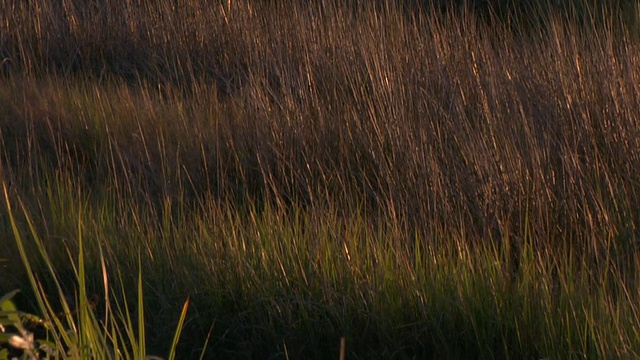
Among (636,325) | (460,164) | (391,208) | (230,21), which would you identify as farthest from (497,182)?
(230,21)

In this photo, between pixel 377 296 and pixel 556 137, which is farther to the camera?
pixel 556 137

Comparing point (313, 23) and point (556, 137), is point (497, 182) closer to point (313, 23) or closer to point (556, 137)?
point (556, 137)

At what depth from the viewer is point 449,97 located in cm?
418

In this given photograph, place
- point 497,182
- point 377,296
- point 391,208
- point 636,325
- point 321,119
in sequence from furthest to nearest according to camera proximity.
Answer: point 321,119 < point 497,182 < point 391,208 < point 377,296 < point 636,325

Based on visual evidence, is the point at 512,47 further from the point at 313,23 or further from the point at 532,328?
→ the point at 532,328

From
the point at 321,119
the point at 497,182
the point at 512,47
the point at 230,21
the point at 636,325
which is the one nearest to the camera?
the point at 636,325

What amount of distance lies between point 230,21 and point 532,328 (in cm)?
381

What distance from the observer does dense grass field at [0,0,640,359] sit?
2.54 m

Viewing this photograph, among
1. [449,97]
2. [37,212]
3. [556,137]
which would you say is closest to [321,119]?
[449,97]

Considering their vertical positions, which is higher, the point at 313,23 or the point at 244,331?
the point at 313,23

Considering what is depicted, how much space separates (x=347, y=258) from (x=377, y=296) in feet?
0.60

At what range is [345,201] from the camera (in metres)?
3.32

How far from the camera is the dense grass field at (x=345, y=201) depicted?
8.32 ft

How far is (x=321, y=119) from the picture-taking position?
399cm
